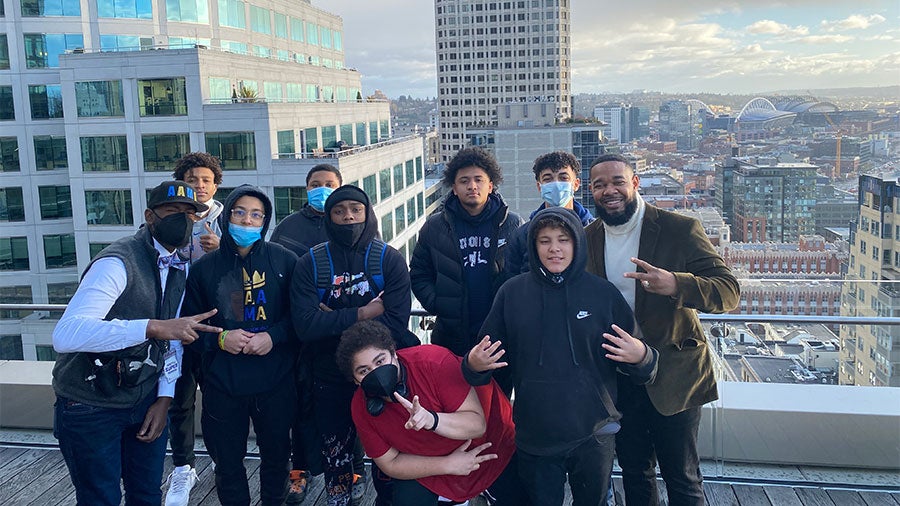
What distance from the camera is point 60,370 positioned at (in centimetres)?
282

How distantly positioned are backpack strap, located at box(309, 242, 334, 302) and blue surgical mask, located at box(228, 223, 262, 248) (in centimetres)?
30

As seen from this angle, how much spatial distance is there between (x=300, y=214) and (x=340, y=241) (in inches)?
38.7

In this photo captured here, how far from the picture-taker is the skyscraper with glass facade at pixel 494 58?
13375 cm

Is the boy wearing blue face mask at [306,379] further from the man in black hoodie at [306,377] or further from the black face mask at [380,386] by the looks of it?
the black face mask at [380,386]

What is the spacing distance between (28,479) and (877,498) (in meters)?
4.95

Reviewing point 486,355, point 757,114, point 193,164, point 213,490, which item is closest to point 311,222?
point 193,164

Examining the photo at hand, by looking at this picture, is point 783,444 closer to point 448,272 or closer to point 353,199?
point 448,272

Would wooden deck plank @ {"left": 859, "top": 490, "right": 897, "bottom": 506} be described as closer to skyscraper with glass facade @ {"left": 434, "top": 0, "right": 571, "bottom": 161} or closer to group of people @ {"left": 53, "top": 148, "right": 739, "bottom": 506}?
group of people @ {"left": 53, "top": 148, "right": 739, "bottom": 506}

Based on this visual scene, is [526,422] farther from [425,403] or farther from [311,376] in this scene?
[311,376]

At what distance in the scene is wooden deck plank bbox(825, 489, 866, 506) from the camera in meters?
3.50

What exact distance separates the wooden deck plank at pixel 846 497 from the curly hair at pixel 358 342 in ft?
8.44

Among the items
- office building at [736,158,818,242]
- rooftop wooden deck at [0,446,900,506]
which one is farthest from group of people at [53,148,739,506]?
office building at [736,158,818,242]

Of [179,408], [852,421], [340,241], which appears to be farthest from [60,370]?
[852,421]

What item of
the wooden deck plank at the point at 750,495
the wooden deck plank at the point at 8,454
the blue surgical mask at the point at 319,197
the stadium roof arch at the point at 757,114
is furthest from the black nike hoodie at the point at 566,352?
the stadium roof arch at the point at 757,114
